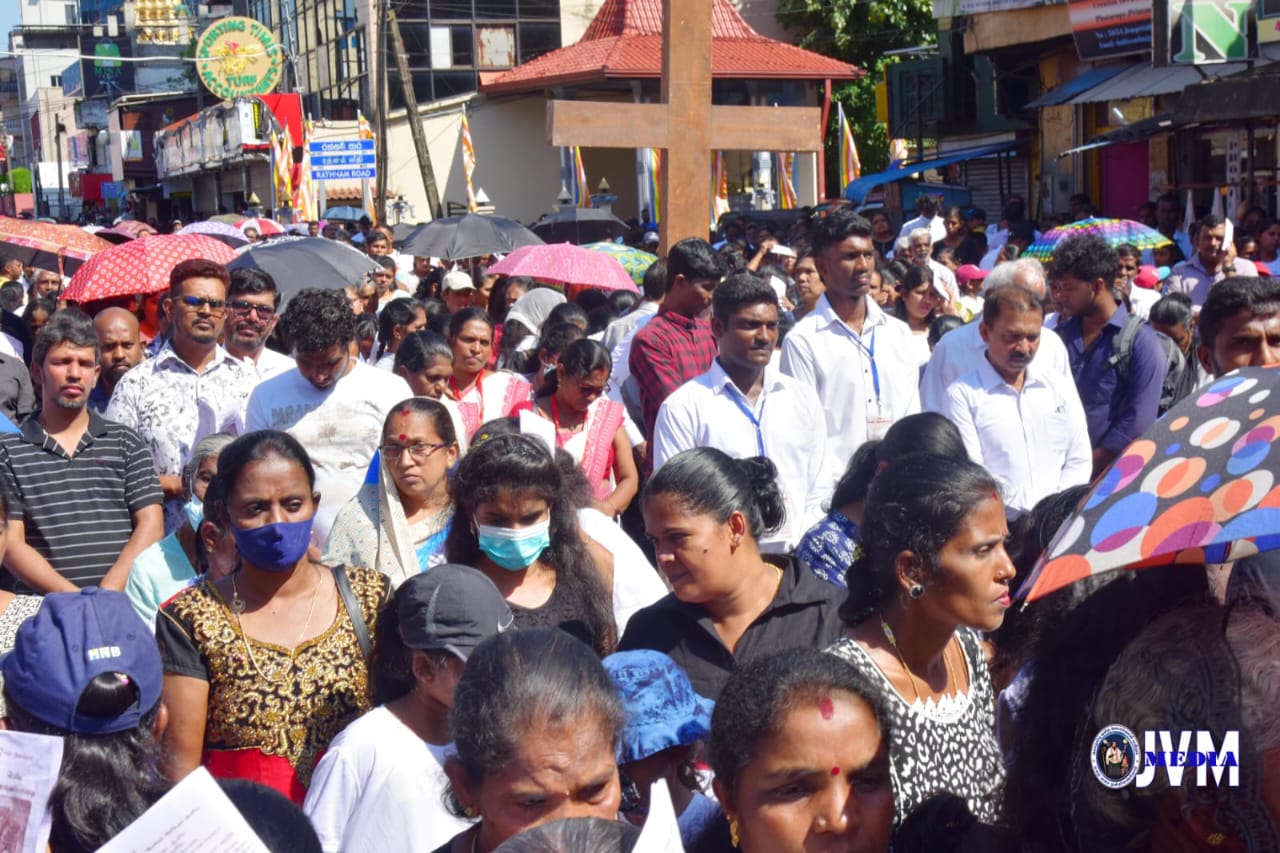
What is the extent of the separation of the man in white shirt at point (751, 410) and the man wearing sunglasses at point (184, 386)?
2.00 meters

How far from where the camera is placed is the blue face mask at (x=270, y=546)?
4.06m

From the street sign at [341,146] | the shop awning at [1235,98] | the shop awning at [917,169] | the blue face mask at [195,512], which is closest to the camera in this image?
the blue face mask at [195,512]

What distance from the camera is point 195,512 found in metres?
5.12

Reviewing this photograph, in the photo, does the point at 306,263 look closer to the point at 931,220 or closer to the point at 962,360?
the point at 962,360

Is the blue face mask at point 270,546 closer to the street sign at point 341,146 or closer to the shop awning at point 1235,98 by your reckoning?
the shop awning at point 1235,98

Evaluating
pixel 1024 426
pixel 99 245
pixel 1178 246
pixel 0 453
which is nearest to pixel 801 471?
pixel 1024 426

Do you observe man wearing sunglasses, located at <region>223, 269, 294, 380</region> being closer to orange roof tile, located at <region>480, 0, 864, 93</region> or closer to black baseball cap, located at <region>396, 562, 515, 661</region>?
black baseball cap, located at <region>396, 562, 515, 661</region>

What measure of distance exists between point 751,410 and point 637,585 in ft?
4.64

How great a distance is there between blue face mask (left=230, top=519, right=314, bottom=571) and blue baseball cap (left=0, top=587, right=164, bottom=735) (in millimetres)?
935

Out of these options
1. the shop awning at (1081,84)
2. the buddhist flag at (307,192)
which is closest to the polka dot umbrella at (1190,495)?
the shop awning at (1081,84)

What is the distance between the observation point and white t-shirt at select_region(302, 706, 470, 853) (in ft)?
10.9

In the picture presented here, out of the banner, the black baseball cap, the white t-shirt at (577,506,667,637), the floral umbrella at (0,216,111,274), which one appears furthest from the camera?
the banner

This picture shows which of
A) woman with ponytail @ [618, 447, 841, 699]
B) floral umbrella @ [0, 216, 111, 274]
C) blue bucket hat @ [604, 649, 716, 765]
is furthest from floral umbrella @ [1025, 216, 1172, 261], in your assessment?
blue bucket hat @ [604, 649, 716, 765]

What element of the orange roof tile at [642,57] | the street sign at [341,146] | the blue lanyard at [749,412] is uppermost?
the orange roof tile at [642,57]
